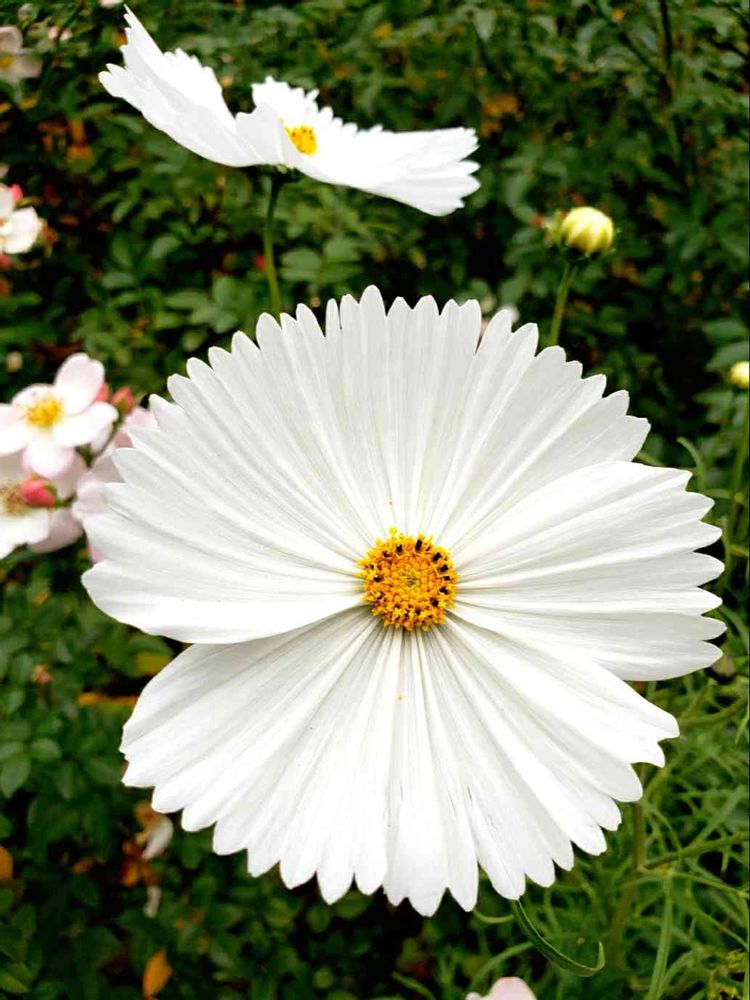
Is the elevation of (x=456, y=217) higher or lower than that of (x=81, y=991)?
higher

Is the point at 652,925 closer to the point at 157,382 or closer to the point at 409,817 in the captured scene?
the point at 409,817

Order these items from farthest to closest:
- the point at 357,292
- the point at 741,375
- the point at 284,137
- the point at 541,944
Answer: the point at 357,292
the point at 741,375
the point at 284,137
the point at 541,944

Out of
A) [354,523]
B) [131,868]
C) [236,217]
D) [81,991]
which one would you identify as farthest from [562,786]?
[236,217]

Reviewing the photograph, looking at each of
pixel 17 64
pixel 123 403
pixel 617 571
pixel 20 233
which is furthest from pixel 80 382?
pixel 617 571

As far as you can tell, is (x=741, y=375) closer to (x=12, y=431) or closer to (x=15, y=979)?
(x=12, y=431)

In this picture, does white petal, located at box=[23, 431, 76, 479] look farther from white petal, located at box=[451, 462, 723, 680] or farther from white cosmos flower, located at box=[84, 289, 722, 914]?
white petal, located at box=[451, 462, 723, 680]

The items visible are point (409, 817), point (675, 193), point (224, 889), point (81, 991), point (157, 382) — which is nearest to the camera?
point (409, 817)
